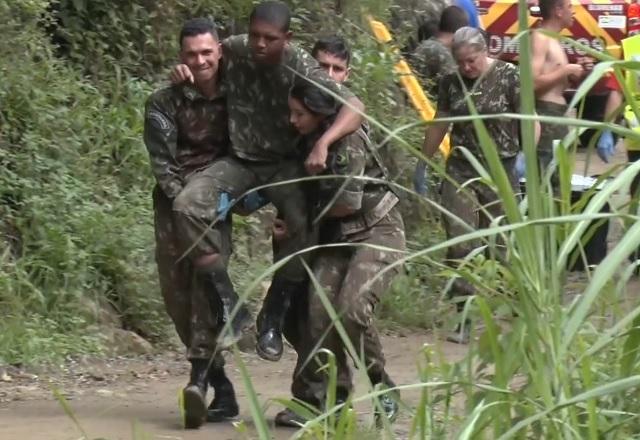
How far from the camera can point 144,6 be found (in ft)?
36.4

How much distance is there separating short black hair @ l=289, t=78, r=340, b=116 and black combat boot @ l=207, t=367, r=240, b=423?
4.34ft

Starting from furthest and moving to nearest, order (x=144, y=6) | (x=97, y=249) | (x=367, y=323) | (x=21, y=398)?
(x=144, y=6) → (x=97, y=249) → (x=21, y=398) → (x=367, y=323)

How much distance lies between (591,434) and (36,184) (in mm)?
6051

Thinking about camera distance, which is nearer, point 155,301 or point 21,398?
point 21,398

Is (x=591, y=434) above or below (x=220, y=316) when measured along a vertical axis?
above

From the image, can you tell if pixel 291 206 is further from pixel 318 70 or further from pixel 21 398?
pixel 21 398

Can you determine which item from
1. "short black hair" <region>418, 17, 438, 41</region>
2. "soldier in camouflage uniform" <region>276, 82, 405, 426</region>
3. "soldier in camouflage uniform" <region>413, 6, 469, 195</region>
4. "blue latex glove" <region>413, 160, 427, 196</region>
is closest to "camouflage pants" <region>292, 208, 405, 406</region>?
"soldier in camouflage uniform" <region>276, 82, 405, 426</region>

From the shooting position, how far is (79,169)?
9.70 metres

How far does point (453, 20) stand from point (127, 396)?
18.5 feet

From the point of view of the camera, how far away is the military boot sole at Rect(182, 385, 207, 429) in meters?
6.67

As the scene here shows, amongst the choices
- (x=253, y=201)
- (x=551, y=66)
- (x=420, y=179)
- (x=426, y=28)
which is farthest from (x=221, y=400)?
(x=426, y=28)

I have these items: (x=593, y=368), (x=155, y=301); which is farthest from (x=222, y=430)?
(x=593, y=368)

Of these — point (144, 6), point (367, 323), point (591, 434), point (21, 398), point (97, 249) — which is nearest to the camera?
point (591, 434)

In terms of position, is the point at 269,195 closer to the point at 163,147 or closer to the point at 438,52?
the point at 163,147
